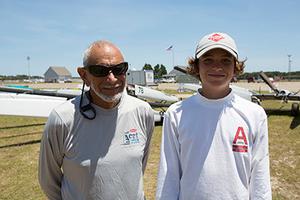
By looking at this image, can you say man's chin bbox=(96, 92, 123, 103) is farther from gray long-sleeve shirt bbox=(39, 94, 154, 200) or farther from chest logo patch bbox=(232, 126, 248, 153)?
chest logo patch bbox=(232, 126, 248, 153)

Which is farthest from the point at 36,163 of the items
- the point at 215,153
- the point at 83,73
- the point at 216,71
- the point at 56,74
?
the point at 56,74

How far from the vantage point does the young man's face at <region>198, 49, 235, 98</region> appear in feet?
6.41

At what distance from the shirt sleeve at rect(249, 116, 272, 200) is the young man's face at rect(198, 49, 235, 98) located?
0.39 meters

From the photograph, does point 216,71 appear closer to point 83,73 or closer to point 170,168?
point 170,168

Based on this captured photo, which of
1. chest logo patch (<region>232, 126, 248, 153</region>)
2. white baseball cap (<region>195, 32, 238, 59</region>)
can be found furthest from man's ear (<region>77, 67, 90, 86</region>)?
chest logo patch (<region>232, 126, 248, 153</region>)

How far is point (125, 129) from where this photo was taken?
209 centimetres

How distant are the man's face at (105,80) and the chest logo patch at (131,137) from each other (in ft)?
0.81

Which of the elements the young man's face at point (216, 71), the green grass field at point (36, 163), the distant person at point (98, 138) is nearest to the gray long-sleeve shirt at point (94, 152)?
A: the distant person at point (98, 138)

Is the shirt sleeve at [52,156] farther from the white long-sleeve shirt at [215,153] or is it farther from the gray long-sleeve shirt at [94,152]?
the white long-sleeve shirt at [215,153]

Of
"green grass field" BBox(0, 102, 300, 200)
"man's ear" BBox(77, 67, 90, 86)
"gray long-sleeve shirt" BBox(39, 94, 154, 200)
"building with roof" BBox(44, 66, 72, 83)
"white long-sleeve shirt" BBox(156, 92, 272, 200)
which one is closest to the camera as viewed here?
"white long-sleeve shirt" BBox(156, 92, 272, 200)

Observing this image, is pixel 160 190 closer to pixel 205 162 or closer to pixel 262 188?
pixel 205 162

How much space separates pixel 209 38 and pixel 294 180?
4.91 m

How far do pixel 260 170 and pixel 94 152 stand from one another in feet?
3.84

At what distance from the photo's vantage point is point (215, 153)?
74.7 inches
